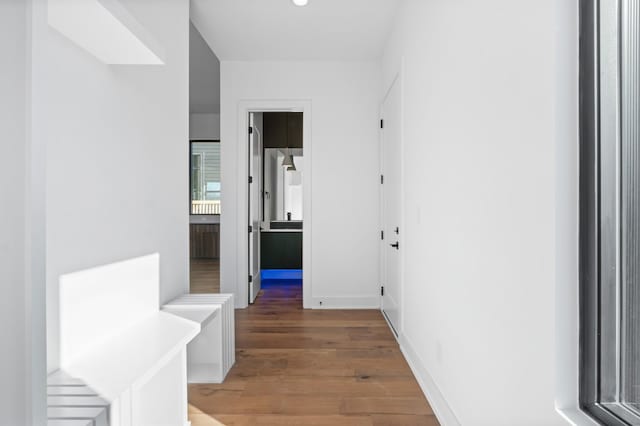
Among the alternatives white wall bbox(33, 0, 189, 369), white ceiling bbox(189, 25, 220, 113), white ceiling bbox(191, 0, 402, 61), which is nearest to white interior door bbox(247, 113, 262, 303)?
white ceiling bbox(191, 0, 402, 61)

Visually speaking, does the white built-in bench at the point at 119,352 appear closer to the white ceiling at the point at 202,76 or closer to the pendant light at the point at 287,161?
the white ceiling at the point at 202,76

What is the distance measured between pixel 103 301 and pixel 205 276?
4.60 metres

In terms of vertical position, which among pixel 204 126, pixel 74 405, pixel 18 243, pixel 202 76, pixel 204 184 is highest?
pixel 202 76

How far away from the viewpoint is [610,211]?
0.96 metres

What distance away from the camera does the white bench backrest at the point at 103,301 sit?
1.59 meters

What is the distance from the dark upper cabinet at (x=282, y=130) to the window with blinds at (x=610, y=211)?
226 inches

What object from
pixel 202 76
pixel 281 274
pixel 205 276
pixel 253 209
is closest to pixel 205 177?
pixel 205 276

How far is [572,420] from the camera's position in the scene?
38.9 inches

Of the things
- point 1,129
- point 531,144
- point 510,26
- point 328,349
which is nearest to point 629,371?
point 531,144

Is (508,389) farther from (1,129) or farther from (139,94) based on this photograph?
(139,94)

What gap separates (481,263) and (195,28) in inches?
142

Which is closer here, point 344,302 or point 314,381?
point 314,381

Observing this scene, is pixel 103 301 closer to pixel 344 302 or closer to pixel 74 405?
pixel 74 405

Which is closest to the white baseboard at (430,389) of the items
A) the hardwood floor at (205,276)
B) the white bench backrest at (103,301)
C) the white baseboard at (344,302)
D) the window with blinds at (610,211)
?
the window with blinds at (610,211)
